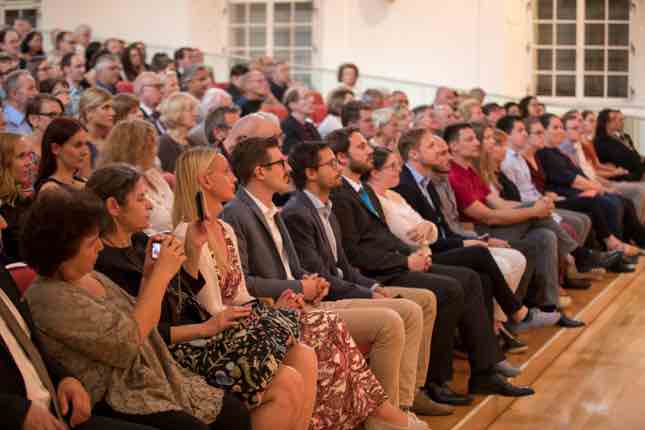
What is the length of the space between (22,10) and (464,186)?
10.1m

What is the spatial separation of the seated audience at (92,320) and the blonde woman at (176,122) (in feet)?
9.78

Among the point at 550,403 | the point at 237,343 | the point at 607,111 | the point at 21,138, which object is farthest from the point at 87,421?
the point at 607,111

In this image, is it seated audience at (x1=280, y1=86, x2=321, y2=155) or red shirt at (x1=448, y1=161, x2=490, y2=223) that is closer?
red shirt at (x1=448, y1=161, x2=490, y2=223)

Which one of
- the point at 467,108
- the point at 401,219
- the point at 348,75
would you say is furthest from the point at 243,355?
the point at 348,75

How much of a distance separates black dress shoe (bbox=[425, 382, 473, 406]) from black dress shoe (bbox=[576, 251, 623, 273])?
9.52 feet

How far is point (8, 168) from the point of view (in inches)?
147

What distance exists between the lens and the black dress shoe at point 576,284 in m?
7.00

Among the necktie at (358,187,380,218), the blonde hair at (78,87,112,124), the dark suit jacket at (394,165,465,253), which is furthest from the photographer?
the dark suit jacket at (394,165,465,253)

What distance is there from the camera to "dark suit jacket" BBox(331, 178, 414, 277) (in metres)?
4.78

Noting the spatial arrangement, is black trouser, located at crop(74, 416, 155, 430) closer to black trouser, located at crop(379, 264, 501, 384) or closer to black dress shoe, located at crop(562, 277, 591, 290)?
black trouser, located at crop(379, 264, 501, 384)

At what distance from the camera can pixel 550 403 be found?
4.49 meters

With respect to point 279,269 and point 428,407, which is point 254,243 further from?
point 428,407

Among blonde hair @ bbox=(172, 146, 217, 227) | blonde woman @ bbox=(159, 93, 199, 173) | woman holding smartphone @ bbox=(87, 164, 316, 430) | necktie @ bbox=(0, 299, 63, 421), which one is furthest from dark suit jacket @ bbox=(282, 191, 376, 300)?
necktie @ bbox=(0, 299, 63, 421)

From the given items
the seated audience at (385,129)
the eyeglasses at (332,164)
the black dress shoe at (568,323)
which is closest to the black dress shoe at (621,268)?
the black dress shoe at (568,323)
